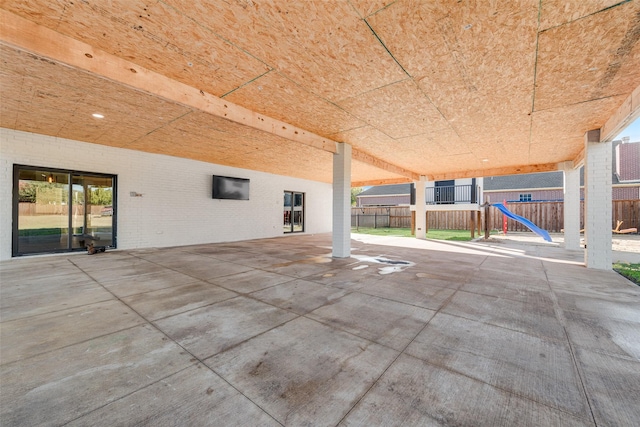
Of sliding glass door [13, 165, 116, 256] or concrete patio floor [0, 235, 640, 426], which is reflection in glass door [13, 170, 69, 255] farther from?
concrete patio floor [0, 235, 640, 426]

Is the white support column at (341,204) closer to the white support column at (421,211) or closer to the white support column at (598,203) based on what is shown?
the white support column at (598,203)

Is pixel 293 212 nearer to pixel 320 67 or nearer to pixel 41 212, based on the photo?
pixel 41 212

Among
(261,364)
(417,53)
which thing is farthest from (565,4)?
(261,364)

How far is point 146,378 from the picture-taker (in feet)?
5.31

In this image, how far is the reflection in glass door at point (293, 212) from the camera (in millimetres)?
12398

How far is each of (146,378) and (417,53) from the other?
3.90m

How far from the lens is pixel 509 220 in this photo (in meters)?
14.3

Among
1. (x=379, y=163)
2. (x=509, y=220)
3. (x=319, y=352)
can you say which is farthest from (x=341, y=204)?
(x=509, y=220)

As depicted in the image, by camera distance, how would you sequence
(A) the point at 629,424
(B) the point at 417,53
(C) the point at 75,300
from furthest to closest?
1. (C) the point at 75,300
2. (B) the point at 417,53
3. (A) the point at 629,424

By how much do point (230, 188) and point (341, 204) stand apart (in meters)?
5.21

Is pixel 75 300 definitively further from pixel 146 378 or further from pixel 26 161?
pixel 26 161

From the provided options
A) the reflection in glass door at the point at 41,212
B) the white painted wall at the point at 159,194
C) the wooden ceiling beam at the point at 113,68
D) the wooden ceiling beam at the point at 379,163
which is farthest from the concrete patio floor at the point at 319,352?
the wooden ceiling beam at the point at 379,163

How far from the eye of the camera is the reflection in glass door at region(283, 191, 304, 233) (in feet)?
40.7

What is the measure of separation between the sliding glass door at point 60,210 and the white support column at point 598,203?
38.4 feet
